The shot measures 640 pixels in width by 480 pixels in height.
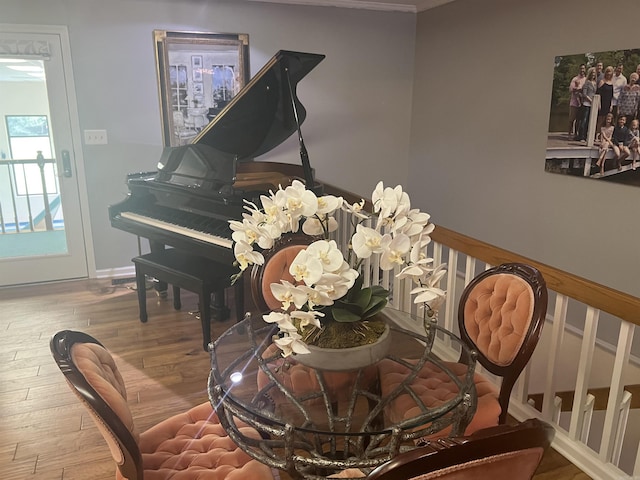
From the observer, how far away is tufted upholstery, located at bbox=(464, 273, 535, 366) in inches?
74.2

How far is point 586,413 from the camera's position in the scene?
224cm

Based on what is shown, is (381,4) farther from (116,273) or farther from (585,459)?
(585,459)

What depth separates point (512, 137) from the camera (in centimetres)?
394

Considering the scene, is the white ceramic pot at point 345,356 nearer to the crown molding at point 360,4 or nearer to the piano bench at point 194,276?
the piano bench at point 194,276

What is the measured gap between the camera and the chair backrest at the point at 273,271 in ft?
7.67

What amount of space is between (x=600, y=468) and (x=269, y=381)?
143 cm

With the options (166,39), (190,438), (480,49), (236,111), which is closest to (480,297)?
(190,438)

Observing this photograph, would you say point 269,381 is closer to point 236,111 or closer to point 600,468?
point 600,468

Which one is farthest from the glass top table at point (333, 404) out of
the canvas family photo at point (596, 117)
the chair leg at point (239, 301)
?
the canvas family photo at point (596, 117)

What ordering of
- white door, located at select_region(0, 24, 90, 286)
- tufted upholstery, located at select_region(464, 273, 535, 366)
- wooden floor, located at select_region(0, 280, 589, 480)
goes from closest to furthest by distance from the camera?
tufted upholstery, located at select_region(464, 273, 535, 366) → wooden floor, located at select_region(0, 280, 589, 480) → white door, located at select_region(0, 24, 90, 286)

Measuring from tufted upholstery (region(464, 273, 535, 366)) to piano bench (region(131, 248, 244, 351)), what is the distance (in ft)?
5.24

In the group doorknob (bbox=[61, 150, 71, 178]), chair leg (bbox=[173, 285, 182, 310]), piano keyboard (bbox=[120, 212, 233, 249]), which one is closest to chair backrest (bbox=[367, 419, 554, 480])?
piano keyboard (bbox=[120, 212, 233, 249])

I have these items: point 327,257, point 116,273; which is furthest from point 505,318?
point 116,273

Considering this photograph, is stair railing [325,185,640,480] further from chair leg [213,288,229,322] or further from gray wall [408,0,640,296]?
chair leg [213,288,229,322]
